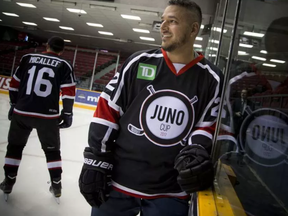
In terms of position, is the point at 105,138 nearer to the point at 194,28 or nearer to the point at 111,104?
the point at 111,104

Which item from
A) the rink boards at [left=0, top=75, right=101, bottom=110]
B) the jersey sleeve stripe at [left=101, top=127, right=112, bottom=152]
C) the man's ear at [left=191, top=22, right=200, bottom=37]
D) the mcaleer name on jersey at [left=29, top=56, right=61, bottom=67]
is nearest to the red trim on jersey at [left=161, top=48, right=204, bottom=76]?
the man's ear at [left=191, top=22, right=200, bottom=37]

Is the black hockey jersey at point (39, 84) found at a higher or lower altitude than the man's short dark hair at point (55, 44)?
lower

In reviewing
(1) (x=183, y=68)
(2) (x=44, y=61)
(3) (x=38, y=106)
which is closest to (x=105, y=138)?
(1) (x=183, y=68)

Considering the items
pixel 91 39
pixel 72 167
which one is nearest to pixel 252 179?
pixel 72 167

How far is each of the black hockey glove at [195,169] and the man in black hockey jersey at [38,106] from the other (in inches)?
58.1

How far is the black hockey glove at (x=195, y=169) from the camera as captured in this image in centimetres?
88

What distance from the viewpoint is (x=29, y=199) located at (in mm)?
2066

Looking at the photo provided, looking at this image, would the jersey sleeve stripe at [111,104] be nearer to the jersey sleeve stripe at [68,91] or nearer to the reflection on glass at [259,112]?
the reflection on glass at [259,112]

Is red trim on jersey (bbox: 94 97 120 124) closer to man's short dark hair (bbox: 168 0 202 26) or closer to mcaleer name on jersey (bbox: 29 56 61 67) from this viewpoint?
man's short dark hair (bbox: 168 0 202 26)

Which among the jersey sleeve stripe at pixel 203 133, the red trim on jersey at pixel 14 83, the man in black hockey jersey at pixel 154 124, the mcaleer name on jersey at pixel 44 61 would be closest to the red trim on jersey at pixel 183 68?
the man in black hockey jersey at pixel 154 124

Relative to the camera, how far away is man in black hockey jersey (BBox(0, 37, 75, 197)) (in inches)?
81.0

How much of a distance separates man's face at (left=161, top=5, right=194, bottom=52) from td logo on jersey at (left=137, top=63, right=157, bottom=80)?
0.34 ft

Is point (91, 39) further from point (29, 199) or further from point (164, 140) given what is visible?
point (164, 140)

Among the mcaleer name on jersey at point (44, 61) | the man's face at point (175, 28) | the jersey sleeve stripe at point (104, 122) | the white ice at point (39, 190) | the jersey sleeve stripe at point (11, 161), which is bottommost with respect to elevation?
the white ice at point (39, 190)
